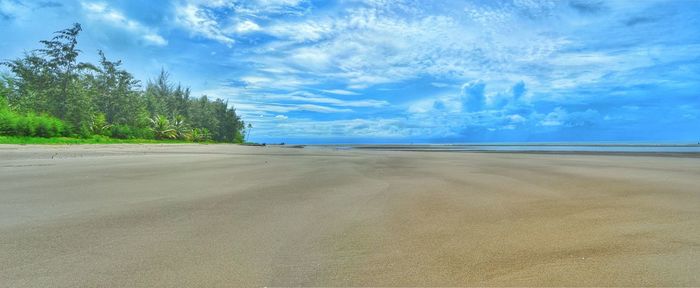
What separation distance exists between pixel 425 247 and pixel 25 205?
425 centimetres

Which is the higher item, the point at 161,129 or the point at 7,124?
the point at 161,129

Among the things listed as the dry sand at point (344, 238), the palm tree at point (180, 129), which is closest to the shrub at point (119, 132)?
the palm tree at point (180, 129)

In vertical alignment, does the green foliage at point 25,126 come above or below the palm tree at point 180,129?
below

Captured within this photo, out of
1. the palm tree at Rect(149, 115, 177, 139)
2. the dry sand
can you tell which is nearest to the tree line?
the palm tree at Rect(149, 115, 177, 139)

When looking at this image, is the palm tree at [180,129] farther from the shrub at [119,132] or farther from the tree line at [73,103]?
the shrub at [119,132]

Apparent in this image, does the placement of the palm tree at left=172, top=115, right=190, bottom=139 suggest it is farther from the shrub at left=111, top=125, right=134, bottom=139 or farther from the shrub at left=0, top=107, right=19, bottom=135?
the shrub at left=0, top=107, right=19, bottom=135

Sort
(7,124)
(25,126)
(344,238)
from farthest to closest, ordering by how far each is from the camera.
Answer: (25,126)
(7,124)
(344,238)

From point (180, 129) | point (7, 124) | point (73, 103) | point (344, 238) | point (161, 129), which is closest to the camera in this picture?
point (344, 238)

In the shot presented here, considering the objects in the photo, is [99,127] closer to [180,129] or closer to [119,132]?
[119,132]

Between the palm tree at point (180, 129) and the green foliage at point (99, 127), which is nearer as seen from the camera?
the green foliage at point (99, 127)

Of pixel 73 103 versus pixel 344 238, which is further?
pixel 73 103

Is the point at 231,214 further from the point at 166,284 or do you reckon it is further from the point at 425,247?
the point at 425,247

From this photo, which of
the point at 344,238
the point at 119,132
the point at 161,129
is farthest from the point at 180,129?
the point at 344,238

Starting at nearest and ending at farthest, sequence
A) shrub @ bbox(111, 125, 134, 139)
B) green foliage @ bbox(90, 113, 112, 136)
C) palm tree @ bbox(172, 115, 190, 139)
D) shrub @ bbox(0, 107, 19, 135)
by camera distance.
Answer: shrub @ bbox(0, 107, 19, 135)
green foliage @ bbox(90, 113, 112, 136)
shrub @ bbox(111, 125, 134, 139)
palm tree @ bbox(172, 115, 190, 139)
